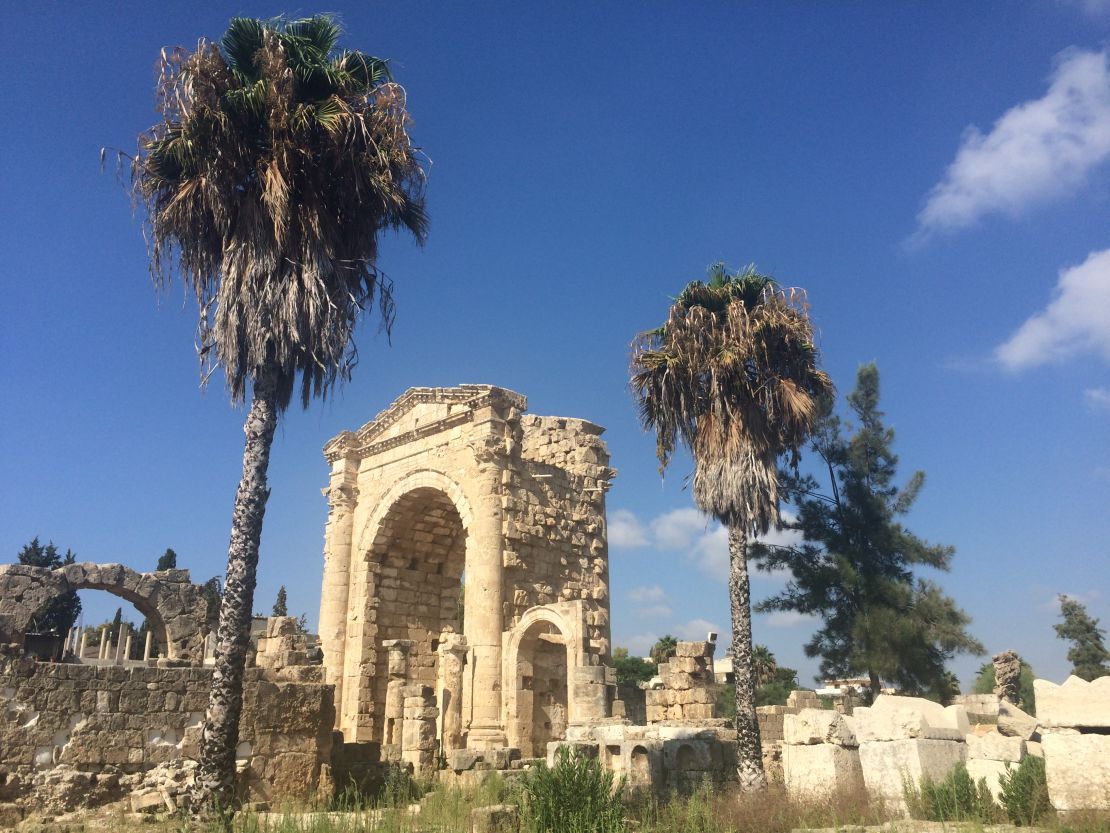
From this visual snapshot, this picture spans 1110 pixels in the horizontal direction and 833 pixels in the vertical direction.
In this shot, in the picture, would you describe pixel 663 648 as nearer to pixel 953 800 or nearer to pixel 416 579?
pixel 416 579

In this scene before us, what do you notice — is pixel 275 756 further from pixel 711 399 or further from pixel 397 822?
pixel 711 399

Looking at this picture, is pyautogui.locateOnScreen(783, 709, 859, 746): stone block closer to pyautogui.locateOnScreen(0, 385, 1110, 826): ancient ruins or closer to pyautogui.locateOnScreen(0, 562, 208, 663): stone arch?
pyautogui.locateOnScreen(0, 385, 1110, 826): ancient ruins

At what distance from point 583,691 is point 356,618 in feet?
31.7

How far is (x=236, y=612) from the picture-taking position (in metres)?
8.65

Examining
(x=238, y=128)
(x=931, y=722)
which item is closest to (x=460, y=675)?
(x=931, y=722)

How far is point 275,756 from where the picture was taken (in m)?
9.73

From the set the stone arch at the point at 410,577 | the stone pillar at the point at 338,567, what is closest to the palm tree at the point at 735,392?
the stone arch at the point at 410,577

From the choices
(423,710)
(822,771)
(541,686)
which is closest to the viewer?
(822,771)

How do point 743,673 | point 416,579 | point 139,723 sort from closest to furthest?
1. point 139,723
2. point 743,673
3. point 416,579

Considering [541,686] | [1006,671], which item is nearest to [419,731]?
[541,686]

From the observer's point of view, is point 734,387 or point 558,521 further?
point 558,521

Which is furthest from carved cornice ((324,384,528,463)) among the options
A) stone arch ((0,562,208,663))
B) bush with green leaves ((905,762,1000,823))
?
bush with green leaves ((905,762,1000,823))

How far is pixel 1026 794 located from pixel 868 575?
44.8 feet

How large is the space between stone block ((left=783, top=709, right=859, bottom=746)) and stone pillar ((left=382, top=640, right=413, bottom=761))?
7738 millimetres
